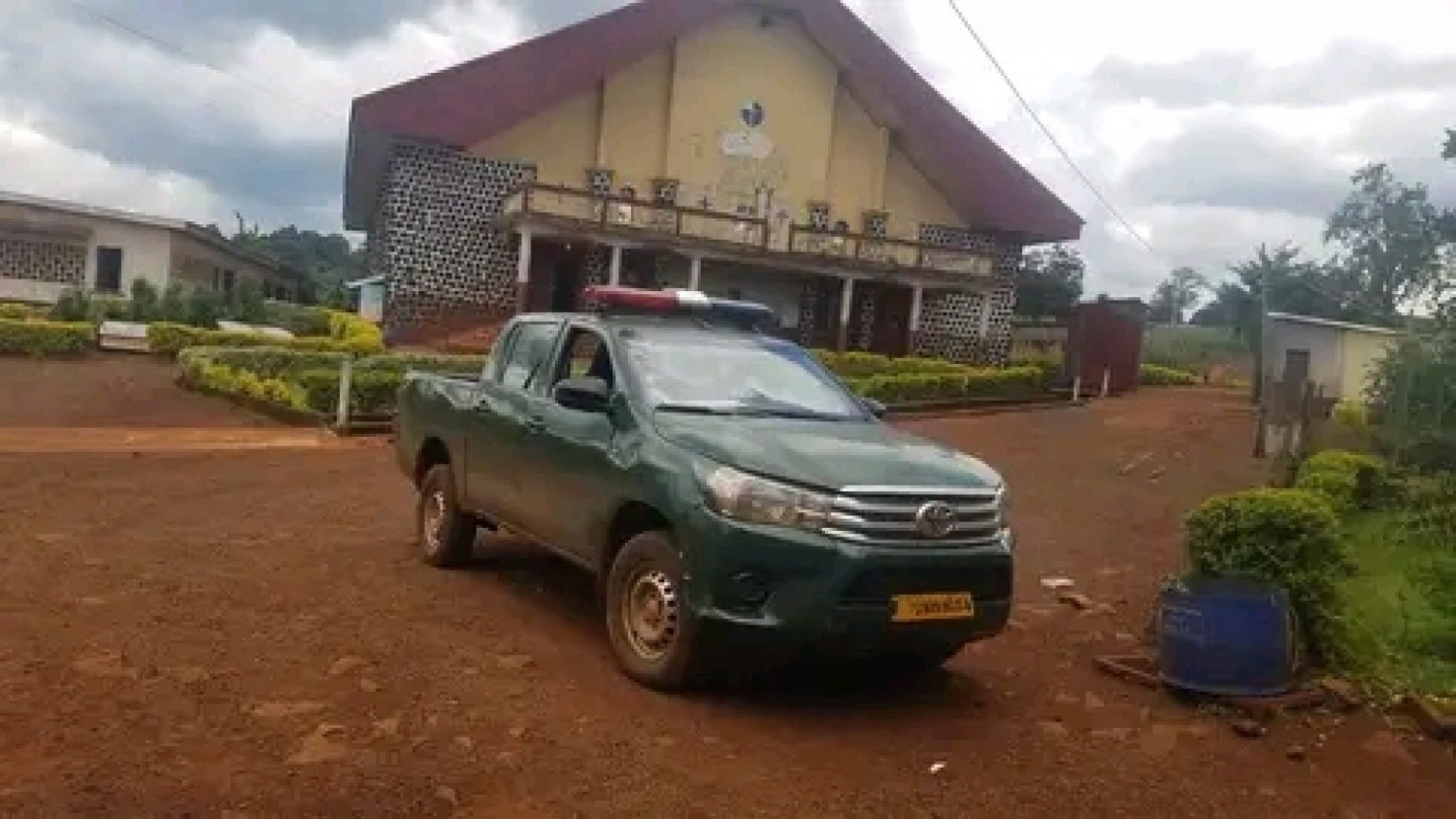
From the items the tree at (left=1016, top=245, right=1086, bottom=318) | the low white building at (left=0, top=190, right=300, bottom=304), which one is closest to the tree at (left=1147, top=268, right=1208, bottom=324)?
the tree at (left=1016, top=245, right=1086, bottom=318)

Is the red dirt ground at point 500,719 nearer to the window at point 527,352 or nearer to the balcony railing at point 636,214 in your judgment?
the window at point 527,352

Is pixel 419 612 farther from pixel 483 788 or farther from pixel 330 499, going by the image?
pixel 330 499

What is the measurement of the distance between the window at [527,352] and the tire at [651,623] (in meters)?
1.69

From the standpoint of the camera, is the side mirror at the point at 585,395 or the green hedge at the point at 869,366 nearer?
the side mirror at the point at 585,395

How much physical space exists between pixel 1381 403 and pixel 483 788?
16.7 m

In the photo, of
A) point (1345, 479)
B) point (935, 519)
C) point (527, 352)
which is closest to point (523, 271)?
point (1345, 479)

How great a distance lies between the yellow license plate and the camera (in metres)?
4.93

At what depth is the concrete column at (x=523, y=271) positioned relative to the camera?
26125 mm

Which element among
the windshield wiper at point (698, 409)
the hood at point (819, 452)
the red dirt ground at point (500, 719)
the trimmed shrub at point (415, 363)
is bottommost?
the red dirt ground at point (500, 719)

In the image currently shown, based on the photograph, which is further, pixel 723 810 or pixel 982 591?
pixel 982 591

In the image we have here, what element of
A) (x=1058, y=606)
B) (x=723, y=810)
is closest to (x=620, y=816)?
(x=723, y=810)

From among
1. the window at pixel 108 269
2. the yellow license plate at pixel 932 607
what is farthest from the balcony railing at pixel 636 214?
the yellow license plate at pixel 932 607

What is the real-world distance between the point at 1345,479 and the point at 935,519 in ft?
25.1

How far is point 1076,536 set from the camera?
Result: 407 inches
